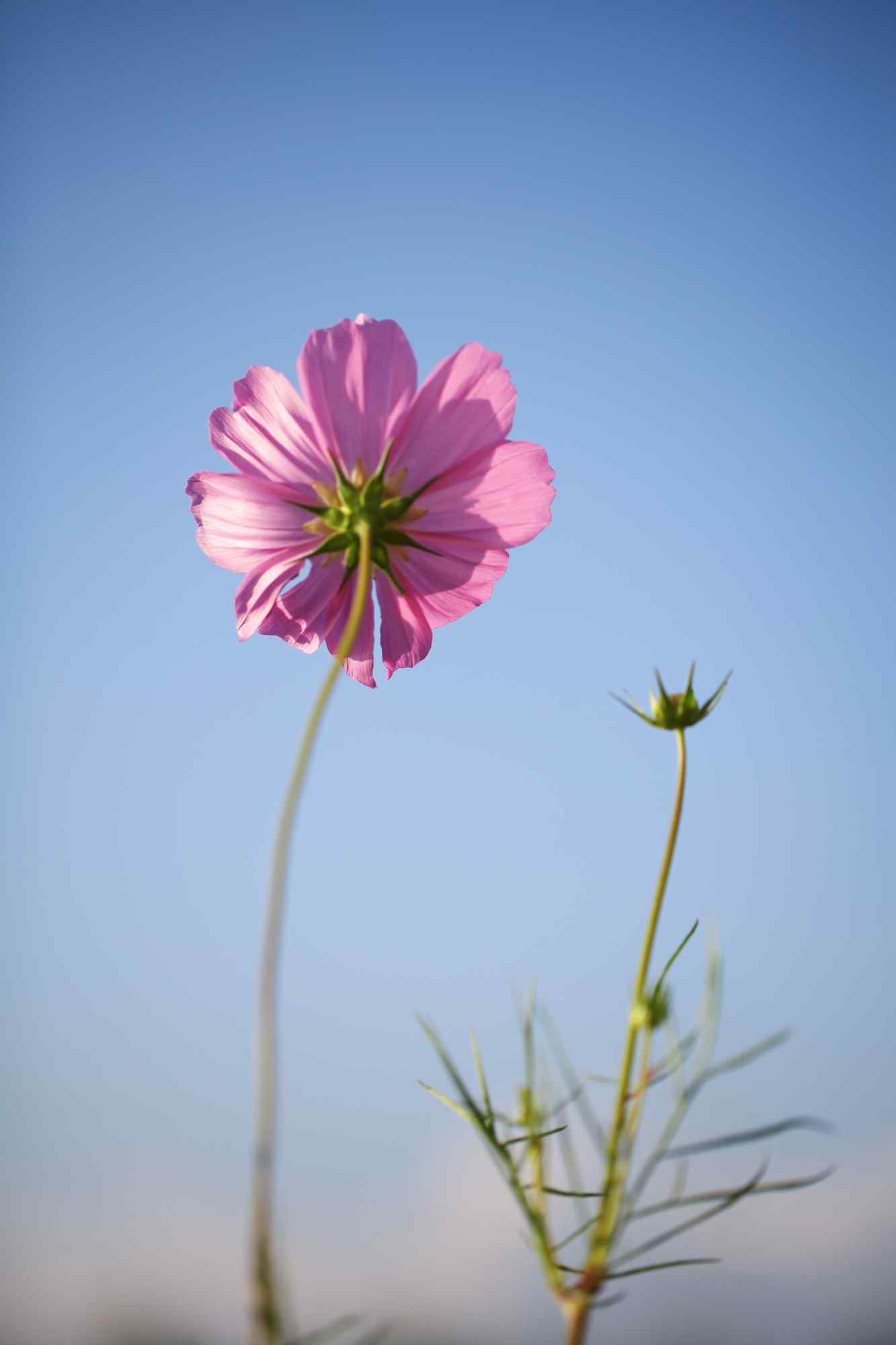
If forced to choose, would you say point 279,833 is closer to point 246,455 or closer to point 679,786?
point 679,786

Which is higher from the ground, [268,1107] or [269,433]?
[269,433]

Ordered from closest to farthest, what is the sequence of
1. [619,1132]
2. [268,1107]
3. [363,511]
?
[268,1107], [619,1132], [363,511]

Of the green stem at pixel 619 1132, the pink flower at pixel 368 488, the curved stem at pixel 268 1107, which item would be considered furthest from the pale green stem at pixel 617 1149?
the pink flower at pixel 368 488

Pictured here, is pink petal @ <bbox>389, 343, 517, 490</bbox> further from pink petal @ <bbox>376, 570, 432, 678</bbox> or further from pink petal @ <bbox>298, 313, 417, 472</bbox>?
pink petal @ <bbox>376, 570, 432, 678</bbox>

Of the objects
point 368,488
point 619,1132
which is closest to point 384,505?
point 368,488

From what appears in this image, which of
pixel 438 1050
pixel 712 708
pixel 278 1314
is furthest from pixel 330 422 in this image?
pixel 278 1314

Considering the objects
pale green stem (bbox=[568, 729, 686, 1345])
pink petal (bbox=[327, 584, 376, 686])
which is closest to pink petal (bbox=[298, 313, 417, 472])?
pink petal (bbox=[327, 584, 376, 686])

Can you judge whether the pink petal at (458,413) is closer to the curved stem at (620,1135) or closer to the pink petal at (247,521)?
the pink petal at (247,521)

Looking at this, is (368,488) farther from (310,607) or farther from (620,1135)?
(620,1135)

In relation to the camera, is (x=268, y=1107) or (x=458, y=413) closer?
(x=268, y=1107)
